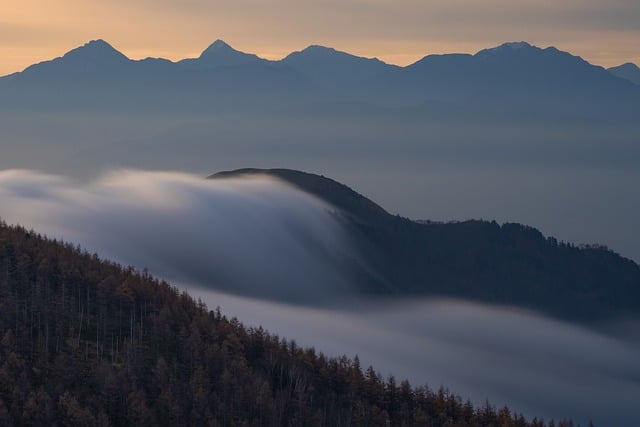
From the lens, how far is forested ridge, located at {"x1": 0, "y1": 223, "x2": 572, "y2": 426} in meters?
129

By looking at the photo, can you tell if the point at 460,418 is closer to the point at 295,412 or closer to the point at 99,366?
the point at 295,412

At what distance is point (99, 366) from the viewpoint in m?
139

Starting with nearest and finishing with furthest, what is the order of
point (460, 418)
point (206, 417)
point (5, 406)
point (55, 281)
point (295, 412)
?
1. point (5, 406)
2. point (206, 417)
3. point (295, 412)
4. point (460, 418)
5. point (55, 281)

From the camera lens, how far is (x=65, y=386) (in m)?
134

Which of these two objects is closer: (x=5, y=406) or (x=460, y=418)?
(x=5, y=406)

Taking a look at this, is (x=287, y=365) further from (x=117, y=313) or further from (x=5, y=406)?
(x=5, y=406)

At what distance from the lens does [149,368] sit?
146375mm

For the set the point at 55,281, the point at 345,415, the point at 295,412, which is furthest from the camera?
the point at 55,281

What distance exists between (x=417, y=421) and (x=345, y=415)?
472 inches

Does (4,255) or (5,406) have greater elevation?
(4,255)

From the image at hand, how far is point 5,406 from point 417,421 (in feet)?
202

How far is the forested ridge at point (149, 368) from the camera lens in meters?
129

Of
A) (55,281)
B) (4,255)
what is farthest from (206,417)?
(4,255)

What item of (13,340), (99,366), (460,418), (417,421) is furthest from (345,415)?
(13,340)
